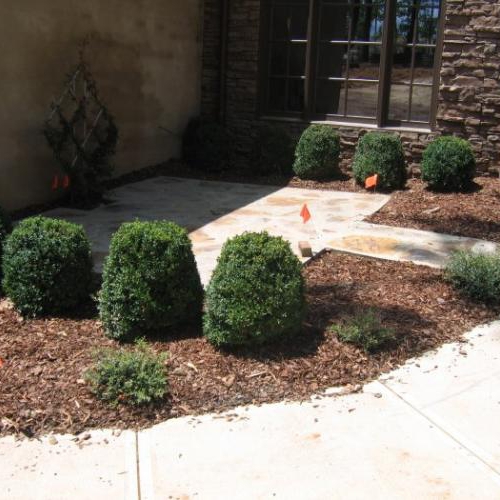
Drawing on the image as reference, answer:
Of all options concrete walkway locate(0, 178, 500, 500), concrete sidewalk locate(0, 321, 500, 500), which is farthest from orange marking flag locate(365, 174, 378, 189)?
concrete sidewalk locate(0, 321, 500, 500)

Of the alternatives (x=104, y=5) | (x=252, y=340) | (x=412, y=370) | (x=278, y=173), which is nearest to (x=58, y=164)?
(x=104, y=5)

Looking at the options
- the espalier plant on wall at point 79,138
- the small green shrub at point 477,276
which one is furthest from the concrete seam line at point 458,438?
the espalier plant on wall at point 79,138

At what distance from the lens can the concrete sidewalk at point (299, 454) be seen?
9.63 ft

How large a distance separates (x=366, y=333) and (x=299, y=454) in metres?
1.18

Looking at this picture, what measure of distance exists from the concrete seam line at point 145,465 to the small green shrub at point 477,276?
109 inches

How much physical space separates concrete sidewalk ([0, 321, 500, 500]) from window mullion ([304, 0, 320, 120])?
23.4ft

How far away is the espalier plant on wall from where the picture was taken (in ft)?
24.6

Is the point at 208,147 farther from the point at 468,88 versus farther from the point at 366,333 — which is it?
the point at 366,333

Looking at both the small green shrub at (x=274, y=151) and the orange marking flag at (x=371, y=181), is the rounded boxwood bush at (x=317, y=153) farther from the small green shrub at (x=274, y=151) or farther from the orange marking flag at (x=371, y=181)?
the orange marking flag at (x=371, y=181)

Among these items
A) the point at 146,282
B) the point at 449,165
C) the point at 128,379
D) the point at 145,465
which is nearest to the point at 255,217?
the point at 449,165

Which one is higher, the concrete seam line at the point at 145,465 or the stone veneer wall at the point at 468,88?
the stone veneer wall at the point at 468,88

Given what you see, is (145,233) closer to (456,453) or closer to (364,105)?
(456,453)

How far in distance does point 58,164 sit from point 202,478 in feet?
18.5

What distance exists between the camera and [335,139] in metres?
9.60
